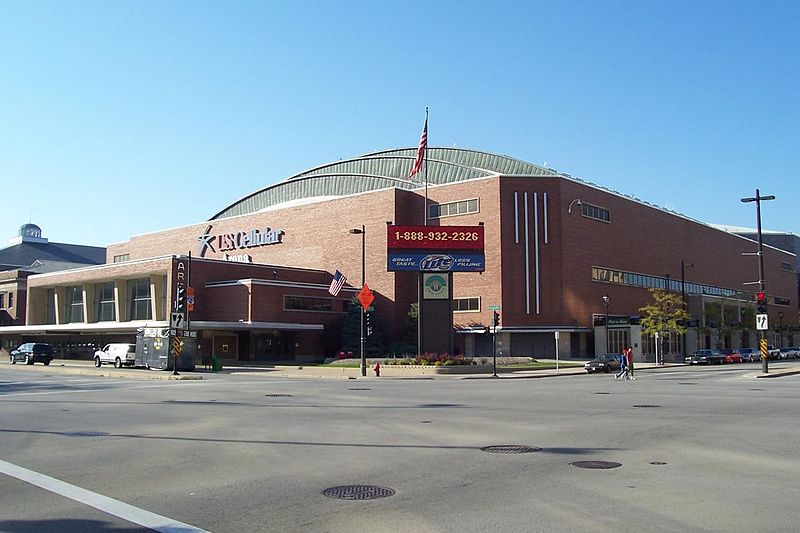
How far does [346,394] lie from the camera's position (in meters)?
26.5

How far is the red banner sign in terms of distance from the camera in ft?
174

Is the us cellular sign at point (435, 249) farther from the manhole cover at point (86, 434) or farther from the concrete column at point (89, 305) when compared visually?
the concrete column at point (89, 305)

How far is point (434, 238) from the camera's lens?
5334 cm

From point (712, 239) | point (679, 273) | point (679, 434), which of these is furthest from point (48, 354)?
point (712, 239)

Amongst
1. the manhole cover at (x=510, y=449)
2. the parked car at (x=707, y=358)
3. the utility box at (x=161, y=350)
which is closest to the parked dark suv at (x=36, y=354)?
the utility box at (x=161, y=350)

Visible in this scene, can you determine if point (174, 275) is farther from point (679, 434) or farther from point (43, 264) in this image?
point (679, 434)

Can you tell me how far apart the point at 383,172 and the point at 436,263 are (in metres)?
50.4

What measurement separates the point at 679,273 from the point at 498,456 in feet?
278

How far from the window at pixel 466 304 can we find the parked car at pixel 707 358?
1951cm

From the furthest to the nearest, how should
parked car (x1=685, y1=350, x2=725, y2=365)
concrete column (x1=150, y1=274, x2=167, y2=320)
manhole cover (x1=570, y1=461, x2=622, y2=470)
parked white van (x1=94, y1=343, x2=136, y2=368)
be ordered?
concrete column (x1=150, y1=274, x2=167, y2=320), parked car (x1=685, y1=350, x2=725, y2=365), parked white van (x1=94, y1=343, x2=136, y2=368), manhole cover (x1=570, y1=461, x2=622, y2=470)

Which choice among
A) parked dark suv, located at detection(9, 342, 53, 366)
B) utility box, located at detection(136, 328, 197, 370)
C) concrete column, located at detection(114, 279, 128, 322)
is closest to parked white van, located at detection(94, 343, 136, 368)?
utility box, located at detection(136, 328, 197, 370)

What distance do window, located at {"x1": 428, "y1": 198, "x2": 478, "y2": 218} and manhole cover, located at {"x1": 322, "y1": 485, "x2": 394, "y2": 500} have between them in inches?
2378

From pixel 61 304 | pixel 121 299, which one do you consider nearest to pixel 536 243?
pixel 121 299

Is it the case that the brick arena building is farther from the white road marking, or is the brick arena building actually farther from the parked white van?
the white road marking
